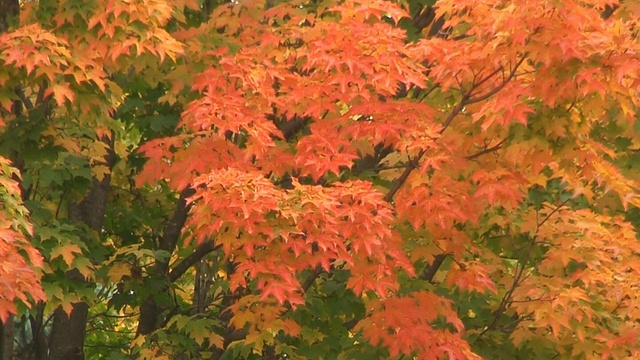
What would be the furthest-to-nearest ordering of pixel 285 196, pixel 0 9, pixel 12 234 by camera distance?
pixel 0 9, pixel 285 196, pixel 12 234

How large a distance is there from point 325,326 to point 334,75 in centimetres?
266

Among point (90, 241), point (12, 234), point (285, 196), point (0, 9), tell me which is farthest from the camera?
point (90, 241)

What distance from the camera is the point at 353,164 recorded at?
25.4 feet

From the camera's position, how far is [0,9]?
8.25 m

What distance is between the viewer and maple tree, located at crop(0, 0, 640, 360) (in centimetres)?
666

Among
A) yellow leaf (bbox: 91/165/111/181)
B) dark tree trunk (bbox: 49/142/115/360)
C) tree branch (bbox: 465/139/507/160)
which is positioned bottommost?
dark tree trunk (bbox: 49/142/115/360)

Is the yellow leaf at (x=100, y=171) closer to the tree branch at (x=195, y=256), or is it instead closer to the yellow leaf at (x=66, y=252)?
the tree branch at (x=195, y=256)

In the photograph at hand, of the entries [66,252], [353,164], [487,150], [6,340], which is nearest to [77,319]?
[6,340]

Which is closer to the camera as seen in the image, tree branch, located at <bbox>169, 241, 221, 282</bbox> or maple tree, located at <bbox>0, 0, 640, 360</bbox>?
maple tree, located at <bbox>0, 0, 640, 360</bbox>

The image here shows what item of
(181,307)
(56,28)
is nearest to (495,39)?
(56,28)

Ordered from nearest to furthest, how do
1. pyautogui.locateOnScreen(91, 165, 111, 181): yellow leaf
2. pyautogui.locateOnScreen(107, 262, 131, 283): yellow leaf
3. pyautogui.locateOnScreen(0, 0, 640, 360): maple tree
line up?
pyautogui.locateOnScreen(0, 0, 640, 360): maple tree → pyautogui.locateOnScreen(107, 262, 131, 283): yellow leaf → pyautogui.locateOnScreen(91, 165, 111, 181): yellow leaf

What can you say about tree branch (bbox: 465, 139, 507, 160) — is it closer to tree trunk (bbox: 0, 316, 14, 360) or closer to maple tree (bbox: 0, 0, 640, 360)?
maple tree (bbox: 0, 0, 640, 360)

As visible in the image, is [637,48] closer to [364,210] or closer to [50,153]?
[364,210]

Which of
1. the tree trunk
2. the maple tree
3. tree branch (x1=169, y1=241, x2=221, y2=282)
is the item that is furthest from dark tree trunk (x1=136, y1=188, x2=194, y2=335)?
the tree trunk
